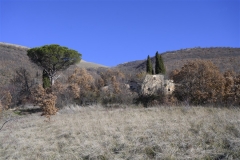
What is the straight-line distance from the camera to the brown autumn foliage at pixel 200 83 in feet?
55.8

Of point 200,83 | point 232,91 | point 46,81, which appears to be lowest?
point 232,91

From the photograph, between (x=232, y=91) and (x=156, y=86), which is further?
(x=156, y=86)

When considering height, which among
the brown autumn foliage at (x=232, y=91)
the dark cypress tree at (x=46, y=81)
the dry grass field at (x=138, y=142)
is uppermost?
the dark cypress tree at (x=46, y=81)

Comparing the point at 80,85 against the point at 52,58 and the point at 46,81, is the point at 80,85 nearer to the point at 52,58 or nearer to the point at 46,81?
the point at 46,81

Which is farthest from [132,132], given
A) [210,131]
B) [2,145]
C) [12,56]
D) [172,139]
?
[12,56]

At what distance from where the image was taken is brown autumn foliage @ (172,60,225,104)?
17009 millimetres

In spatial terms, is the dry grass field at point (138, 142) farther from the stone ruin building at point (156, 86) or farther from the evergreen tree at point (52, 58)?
the evergreen tree at point (52, 58)

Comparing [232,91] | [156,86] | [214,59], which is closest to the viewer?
[232,91]

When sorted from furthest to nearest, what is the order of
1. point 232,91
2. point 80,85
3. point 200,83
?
point 80,85
point 200,83
point 232,91

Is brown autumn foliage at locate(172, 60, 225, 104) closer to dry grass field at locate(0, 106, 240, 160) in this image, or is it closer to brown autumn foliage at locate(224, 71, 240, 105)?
brown autumn foliage at locate(224, 71, 240, 105)

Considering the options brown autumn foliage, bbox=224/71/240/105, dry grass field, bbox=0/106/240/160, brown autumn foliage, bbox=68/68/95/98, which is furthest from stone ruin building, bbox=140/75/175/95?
dry grass field, bbox=0/106/240/160

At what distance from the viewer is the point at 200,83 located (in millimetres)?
17969

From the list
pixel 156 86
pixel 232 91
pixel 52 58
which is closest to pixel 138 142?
pixel 232 91

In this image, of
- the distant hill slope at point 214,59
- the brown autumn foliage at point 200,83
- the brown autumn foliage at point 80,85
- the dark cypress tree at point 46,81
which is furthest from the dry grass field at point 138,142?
the distant hill slope at point 214,59
